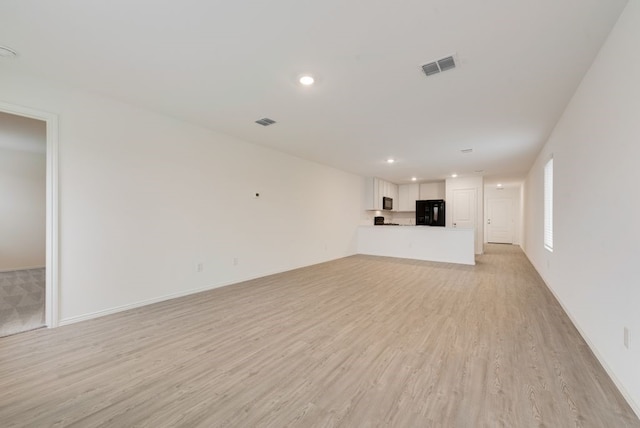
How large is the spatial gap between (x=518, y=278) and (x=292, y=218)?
189 inches

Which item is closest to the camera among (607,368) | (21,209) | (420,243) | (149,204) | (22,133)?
(607,368)

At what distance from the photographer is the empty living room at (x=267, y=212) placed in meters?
1.71

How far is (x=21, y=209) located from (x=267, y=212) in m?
5.74

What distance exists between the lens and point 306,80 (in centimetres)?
263

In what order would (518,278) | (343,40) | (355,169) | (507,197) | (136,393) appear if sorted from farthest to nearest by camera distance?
(507,197), (355,169), (518,278), (343,40), (136,393)

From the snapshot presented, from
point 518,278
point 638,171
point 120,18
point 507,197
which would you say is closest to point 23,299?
point 120,18

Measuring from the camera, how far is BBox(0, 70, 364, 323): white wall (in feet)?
9.50

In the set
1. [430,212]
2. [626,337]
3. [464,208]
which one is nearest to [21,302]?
[626,337]

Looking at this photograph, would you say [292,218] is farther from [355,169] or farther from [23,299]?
[23,299]

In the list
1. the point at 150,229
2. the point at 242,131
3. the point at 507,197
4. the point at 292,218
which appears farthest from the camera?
the point at 507,197

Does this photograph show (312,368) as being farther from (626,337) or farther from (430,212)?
(430,212)

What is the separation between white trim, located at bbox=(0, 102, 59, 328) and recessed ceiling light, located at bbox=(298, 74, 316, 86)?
2.72 m

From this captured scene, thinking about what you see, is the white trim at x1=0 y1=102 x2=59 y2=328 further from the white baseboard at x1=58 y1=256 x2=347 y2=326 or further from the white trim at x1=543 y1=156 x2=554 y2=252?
the white trim at x1=543 y1=156 x2=554 y2=252

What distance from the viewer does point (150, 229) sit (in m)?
3.53
